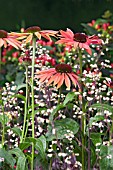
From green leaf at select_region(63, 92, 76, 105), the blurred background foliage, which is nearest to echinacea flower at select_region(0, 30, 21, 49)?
green leaf at select_region(63, 92, 76, 105)

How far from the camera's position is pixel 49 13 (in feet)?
20.4

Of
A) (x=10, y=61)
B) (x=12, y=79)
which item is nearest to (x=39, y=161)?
(x=12, y=79)

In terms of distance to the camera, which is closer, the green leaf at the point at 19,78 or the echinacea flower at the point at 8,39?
the echinacea flower at the point at 8,39

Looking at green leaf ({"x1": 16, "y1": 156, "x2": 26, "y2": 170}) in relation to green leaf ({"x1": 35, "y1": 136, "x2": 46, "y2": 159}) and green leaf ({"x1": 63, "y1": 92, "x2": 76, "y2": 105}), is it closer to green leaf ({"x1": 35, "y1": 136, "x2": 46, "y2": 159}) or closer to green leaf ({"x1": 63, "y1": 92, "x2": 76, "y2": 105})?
green leaf ({"x1": 35, "y1": 136, "x2": 46, "y2": 159})

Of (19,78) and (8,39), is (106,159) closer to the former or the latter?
(8,39)

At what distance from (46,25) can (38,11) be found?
451 millimetres

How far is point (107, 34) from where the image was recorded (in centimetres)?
288

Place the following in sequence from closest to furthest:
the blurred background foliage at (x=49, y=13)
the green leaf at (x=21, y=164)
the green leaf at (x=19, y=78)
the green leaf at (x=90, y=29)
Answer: the green leaf at (x=21, y=164) → the green leaf at (x=19, y=78) → the green leaf at (x=90, y=29) → the blurred background foliage at (x=49, y=13)

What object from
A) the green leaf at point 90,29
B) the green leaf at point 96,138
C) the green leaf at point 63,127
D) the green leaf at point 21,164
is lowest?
the green leaf at point 21,164

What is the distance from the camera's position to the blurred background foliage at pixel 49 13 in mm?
5699

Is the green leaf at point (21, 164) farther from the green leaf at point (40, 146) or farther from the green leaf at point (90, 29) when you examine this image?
the green leaf at point (90, 29)

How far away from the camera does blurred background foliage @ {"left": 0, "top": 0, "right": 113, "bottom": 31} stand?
5699 millimetres

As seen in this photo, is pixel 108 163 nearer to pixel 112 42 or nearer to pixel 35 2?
pixel 112 42

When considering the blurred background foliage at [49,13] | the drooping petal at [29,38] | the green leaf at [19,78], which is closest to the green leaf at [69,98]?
the drooping petal at [29,38]
